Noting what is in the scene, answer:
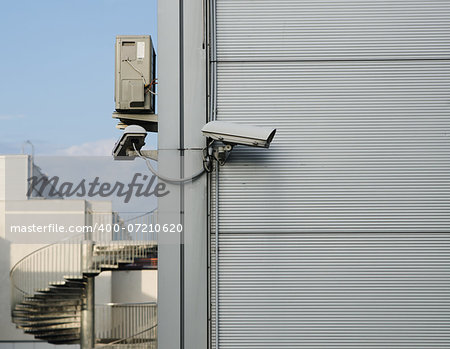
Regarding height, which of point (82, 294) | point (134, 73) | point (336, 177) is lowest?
point (82, 294)

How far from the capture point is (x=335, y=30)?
4.09 m

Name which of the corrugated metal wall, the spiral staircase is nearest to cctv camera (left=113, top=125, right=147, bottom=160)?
the corrugated metal wall

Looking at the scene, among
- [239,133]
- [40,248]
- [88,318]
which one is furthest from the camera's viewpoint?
[40,248]

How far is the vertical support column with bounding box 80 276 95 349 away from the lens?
40.0 ft

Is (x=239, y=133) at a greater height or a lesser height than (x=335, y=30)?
lesser

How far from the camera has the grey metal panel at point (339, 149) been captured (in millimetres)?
3924

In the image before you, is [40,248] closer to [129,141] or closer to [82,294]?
[82,294]

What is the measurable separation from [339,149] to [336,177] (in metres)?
0.21

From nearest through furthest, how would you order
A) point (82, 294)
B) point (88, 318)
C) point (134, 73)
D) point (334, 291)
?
1. point (334, 291)
2. point (134, 73)
3. point (82, 294)
4. point (88, 318)

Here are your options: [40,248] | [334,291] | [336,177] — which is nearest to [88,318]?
[40,248]

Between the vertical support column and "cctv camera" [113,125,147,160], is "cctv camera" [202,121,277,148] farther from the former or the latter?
the vertical support column

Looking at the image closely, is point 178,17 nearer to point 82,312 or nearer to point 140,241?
point 140,241

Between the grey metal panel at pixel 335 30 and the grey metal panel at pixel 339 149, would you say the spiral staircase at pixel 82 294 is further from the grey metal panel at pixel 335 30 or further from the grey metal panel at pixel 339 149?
the grey metal panel at pixel 335 30

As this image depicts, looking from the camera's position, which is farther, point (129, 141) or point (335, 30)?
point (335, 30)
